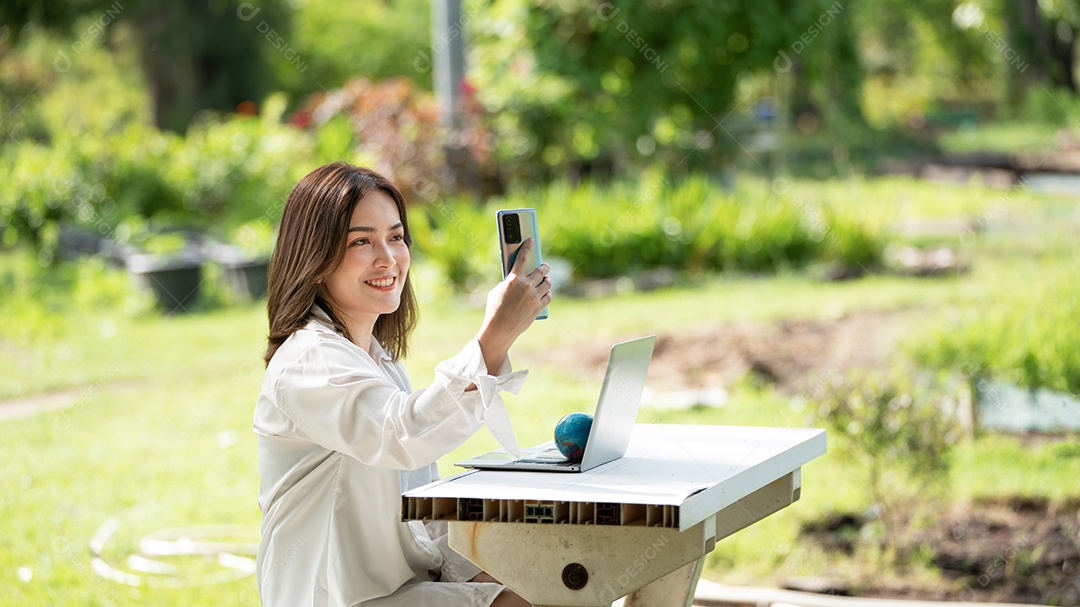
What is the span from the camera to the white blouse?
2.35 meters

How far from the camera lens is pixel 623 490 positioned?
226cm

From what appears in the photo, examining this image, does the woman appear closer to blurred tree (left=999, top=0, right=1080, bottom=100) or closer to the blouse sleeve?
the blouse sleeve

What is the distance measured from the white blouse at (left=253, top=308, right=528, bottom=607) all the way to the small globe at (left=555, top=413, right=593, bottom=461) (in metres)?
0.12

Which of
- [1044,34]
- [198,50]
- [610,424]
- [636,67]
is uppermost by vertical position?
[198,50]

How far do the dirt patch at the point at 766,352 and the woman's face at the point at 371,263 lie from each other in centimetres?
477

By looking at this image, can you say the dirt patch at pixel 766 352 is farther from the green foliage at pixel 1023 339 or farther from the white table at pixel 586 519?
the white table at pixel 586 519

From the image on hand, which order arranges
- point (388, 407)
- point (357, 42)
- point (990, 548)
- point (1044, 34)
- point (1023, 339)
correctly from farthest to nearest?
point (357, 42) < point (1044, 34) < point (1023, 339) < point (990, 548) < point (388, 407)

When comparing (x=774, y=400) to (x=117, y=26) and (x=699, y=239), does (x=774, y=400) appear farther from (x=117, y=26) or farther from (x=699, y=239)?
(x=117, y=26)

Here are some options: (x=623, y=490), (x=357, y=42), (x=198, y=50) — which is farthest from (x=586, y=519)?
(x=357, y=42)

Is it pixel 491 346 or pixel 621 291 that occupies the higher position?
pixel 491 346

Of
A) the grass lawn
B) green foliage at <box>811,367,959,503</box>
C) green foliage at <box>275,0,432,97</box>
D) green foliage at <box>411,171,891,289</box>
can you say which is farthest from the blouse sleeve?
green foliage at <box>275,0,432,97</box>

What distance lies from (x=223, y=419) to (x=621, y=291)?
4.15 m

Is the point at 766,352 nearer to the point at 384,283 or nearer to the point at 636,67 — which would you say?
the point at 636,67

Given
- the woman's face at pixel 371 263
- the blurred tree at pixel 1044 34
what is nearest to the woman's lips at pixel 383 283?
the woman's face at pixel 371 263
